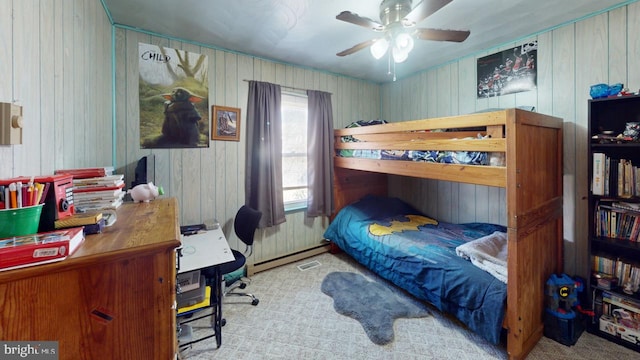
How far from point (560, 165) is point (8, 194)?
3281 millimetres

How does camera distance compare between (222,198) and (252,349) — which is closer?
(252,349)

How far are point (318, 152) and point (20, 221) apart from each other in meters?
2.80

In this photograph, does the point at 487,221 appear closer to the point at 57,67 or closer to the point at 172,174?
the point at 172,174

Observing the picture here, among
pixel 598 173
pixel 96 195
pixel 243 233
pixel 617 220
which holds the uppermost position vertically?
pixel 598 173

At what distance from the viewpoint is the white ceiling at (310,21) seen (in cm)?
192

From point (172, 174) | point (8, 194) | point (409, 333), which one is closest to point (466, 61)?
point (409, 333)

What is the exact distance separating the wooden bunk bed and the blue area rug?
2.56 feet

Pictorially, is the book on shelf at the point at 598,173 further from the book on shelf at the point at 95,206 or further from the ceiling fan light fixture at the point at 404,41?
the book on shelf at the point at 95,206

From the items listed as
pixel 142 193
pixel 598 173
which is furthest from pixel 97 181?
pixel 598 173

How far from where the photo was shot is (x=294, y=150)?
130 inches

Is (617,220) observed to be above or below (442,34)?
below

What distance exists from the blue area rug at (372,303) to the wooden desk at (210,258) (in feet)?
3.39

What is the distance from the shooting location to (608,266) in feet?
6.31

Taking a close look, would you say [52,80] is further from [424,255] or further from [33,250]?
[424,255]
